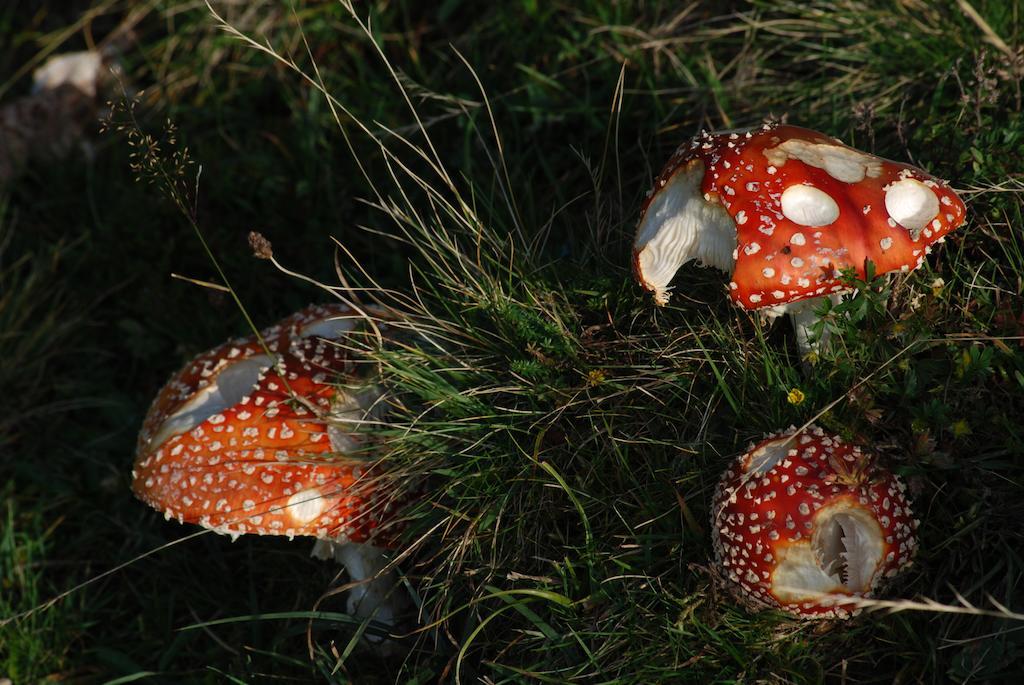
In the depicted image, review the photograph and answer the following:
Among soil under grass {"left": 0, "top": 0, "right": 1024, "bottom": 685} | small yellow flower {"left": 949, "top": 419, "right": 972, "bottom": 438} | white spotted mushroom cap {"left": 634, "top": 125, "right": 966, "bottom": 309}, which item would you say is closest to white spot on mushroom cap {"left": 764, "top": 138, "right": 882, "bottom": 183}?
white spotted mushroom cap {"left": 634, "top": 125, "right": 966, "bottom": 309}

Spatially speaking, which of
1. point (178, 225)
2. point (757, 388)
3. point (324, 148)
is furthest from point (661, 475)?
point (178, 225)

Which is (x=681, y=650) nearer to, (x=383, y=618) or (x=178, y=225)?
(x=383, y=618)

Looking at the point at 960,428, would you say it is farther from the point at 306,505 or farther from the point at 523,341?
the point at 306,505

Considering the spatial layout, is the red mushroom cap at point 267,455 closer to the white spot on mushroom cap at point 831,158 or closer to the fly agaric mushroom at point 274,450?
the fly agaric mushroom at point 274,450

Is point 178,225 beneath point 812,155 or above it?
beneath

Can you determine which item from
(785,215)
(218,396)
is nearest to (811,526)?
(785,215)

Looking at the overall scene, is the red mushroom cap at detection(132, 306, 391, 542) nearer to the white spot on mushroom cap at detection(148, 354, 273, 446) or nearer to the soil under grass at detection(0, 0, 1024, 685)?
the white spot on mushroom cap at detection(148, 354, 273, 446)
